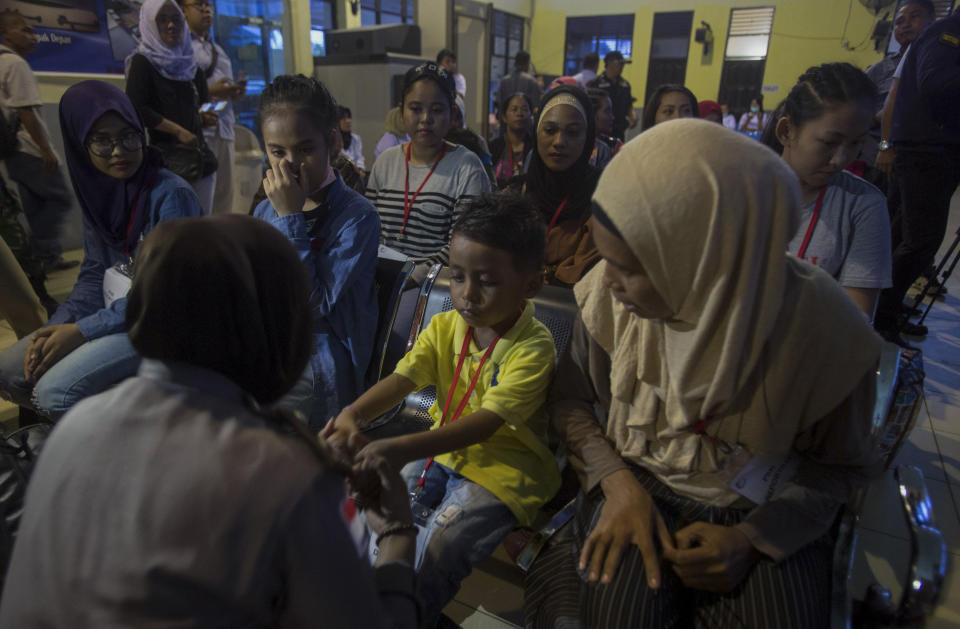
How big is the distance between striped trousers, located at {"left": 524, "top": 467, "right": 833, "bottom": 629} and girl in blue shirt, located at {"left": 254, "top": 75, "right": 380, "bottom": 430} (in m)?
0.85

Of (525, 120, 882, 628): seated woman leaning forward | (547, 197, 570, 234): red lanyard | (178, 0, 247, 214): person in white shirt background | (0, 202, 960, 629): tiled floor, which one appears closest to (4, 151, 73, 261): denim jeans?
(178, 0, 247, 214): person in white shirt background

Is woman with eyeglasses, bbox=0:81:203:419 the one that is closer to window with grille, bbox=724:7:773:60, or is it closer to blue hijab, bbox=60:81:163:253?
blue hijab, bbox=60:81:163:253

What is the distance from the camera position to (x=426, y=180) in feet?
8.19

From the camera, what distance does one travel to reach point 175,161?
3115 mm

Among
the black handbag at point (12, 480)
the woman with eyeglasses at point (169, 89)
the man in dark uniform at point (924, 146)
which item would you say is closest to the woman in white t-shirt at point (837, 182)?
the man in dark uniform at point (924, 146)

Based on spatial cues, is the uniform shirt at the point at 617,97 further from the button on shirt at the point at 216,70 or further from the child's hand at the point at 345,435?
the child's hand at the point at 345,435

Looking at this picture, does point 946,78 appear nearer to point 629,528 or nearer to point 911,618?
point 911,618

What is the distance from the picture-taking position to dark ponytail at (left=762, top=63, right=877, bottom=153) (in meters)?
1.45

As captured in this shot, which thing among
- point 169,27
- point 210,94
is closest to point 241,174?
point 210,94

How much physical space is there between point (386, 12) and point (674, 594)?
10420 mm

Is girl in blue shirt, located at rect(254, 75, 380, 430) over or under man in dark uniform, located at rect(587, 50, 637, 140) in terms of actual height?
under

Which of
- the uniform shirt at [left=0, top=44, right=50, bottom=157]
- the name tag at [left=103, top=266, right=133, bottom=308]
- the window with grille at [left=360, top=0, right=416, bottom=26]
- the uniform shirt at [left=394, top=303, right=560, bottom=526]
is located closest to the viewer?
the uniform shirt at [left=394, top=303, right=560, bottom=526]

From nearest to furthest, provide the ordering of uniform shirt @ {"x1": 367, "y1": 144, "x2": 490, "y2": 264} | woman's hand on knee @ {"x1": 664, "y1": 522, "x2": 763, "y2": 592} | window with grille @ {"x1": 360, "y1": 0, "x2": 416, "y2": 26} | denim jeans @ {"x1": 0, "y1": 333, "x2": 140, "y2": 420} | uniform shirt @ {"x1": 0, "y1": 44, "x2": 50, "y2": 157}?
woman's hand on knee @ {"x1": 664, "y1": 522, "x2": 763, "y2": 592}
denim jeans @ {"x1": 0, "y1": 333, "x2": 140, "y2": 420}
uniform shirt @ {"x1": 367, "y1": 144, "x2": 490, "y2": 264}
uniform shirt @ {"x1": 0, "y1": 44, "x2": 50, "y2": 157}
window with grille @ {"x1": 360, "y1": 0, "x2": 416, "y2": 26}

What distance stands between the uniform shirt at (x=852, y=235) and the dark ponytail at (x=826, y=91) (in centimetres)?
25
